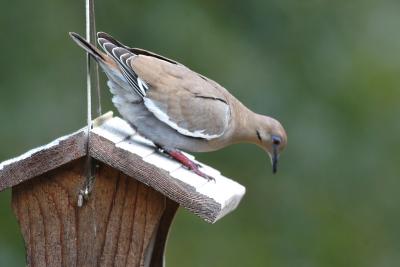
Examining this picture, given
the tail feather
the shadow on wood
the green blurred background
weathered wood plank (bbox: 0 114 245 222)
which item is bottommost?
the green blurred background

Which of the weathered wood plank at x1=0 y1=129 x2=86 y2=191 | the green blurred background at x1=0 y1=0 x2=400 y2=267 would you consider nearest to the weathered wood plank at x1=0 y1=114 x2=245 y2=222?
the weathered wood plank at x1=0 y1=129 x2=86 y2=191

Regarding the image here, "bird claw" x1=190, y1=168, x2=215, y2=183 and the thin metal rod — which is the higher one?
the thin metal rod

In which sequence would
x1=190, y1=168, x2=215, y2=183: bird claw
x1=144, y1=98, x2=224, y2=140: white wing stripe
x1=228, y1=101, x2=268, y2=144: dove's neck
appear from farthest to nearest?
1. x1=228, y1=101, x2=268, y2=144: dove's neck
2. x1=144, y1=98, x2=224, y2=140: white wing stripe
3. x1=190, y1=168, x2=215, y2=183: bird claw

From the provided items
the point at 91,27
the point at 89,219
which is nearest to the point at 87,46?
the point at 91,27

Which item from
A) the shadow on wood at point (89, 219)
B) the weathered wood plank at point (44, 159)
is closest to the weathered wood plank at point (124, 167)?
the weathered wood plank at point (44, 159)

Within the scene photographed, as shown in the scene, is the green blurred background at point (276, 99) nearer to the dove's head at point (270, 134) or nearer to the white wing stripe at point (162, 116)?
the dove's head at point (270, 134)

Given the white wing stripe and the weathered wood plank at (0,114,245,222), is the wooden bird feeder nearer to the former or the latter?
the weathered wood plank at (0,114,245,222)

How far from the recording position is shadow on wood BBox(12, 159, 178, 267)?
13.4 ft

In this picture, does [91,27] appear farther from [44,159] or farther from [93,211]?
[93,211]

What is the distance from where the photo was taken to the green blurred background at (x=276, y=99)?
22.4ft

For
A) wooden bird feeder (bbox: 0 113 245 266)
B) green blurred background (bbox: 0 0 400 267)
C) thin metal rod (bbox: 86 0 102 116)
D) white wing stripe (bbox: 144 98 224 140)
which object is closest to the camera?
thin metal rod (bbox: 86 0 102 116)

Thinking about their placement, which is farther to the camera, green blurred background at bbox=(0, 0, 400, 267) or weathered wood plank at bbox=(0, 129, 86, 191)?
green blurred background at bbox=(0, 0, 400, 267)

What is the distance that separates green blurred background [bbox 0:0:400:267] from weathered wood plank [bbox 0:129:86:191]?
254cm

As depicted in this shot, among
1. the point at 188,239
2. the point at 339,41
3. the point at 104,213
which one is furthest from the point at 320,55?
the point at 104,213
